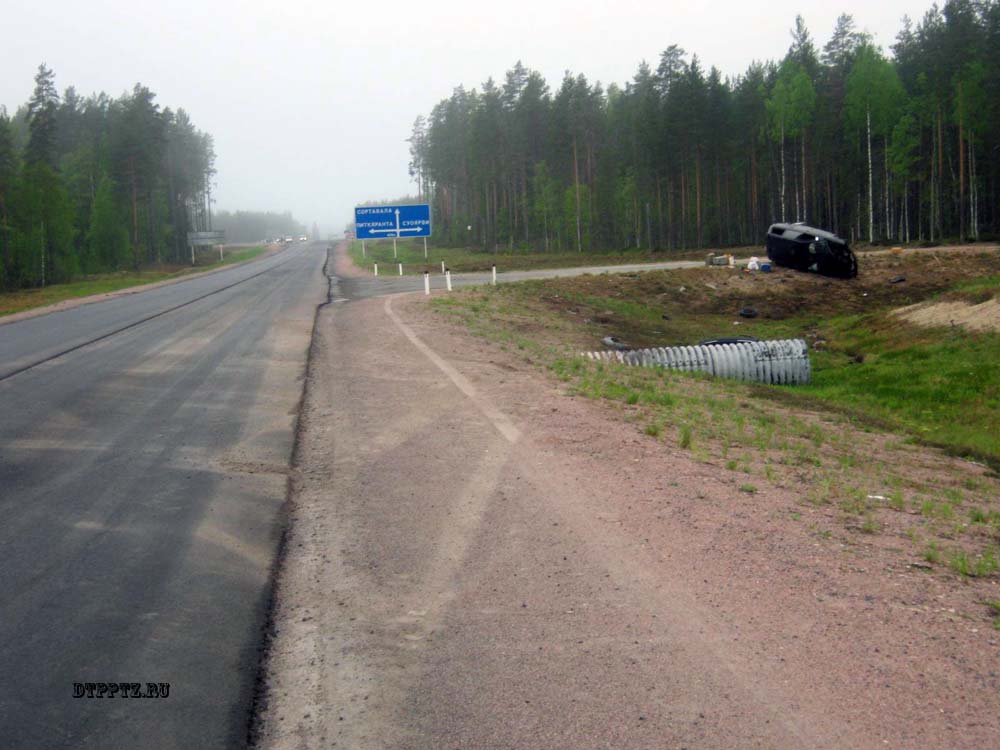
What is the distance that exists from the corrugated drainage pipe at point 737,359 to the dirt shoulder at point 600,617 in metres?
11.1

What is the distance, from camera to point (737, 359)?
815 inches

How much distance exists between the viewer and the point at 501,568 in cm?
599

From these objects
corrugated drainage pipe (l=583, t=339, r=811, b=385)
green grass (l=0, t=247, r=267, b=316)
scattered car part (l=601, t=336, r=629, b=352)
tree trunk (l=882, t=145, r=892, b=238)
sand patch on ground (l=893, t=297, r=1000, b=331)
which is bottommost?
corrugated drainage pipe (l=583, t=339, r=811, b=385)

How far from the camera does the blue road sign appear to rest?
131ft

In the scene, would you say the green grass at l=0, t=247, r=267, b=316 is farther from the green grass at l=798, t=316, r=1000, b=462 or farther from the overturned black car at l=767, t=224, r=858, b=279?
the overturned black car at l=767, t=224, r=858, b=279

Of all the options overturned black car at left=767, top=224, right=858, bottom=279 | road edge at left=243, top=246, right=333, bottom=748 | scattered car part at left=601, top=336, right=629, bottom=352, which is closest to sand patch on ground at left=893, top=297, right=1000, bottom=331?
scattered car part at left=601, top=336, right=629, bottom=352

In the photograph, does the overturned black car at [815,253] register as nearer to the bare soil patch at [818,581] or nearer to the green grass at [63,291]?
the bare soil patch at [818,581]

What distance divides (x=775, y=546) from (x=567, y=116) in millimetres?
81872

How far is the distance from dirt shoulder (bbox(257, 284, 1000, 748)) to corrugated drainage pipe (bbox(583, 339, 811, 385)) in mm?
11074

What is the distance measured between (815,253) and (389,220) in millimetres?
19840

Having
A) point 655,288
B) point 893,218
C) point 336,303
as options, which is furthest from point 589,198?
point 336,303

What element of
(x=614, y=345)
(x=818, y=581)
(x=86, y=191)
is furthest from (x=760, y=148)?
(x=818, y=581)

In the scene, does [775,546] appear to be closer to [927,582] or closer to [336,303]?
[927,582]

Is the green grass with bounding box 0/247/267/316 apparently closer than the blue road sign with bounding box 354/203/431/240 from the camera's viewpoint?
Yes
